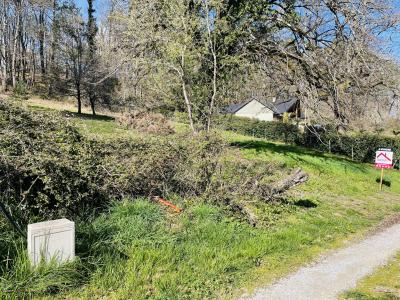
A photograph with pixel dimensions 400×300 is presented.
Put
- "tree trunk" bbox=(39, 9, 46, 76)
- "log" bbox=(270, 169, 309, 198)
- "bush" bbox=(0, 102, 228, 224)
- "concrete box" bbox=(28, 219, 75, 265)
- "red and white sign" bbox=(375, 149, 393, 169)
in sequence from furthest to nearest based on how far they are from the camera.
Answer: "tree trunk" bbox=(39, 9, 46, 76)
"red and white sign" bbox=(375, 149, 393, 169)
"log" bbox=(270, 169, 309, 198)
"bush" bbox=(0, 102, 228, 224)
"concrete box" bbox=(28, 219, 75, 265)

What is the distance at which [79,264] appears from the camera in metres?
3.70

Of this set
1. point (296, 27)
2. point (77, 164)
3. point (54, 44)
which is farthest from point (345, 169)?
point (54, 44)

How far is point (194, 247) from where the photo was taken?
4.63m

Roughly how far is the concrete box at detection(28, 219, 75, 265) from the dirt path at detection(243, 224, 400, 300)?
1.96 meters

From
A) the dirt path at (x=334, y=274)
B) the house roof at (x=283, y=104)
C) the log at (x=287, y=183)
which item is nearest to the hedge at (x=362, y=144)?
the house roof at (x=283, y=104)

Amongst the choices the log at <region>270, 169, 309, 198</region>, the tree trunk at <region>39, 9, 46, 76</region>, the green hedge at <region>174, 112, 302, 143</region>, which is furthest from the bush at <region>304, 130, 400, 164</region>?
the tree trunk at <region>39, 9, 46, 76</region>

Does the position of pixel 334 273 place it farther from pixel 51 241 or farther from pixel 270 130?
pixel 270 130

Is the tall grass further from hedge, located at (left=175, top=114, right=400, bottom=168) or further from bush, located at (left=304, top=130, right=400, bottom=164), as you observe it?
bush, located at (left=304, top=130, right=400, bottom=164)

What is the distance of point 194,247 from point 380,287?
226cm

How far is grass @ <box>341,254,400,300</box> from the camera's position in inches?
155

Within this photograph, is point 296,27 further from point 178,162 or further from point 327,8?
point 178,162

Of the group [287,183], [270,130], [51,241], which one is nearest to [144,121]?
[287,183]

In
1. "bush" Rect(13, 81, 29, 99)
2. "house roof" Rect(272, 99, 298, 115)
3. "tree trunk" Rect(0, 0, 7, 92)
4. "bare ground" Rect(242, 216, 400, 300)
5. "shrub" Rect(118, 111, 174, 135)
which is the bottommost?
"bare ground" Rect(242, 216, 400, 300)

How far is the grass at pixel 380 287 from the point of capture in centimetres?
395
